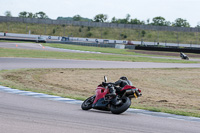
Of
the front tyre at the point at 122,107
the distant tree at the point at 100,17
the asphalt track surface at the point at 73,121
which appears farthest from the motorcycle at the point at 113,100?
the distant tree at the point at 100,17

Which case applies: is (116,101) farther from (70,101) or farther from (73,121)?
(70,101)

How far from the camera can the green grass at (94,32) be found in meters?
91.4

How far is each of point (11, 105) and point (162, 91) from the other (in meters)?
8.83

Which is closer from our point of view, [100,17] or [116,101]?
[116,101]

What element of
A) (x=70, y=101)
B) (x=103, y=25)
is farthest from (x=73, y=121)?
(x=103, y=25)

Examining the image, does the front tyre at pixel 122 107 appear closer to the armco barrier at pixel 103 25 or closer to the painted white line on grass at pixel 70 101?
the painted white line on grass at pixel 70 101

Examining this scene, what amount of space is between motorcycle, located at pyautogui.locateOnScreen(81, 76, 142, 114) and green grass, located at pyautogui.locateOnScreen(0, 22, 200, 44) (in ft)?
265

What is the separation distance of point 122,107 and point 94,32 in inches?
3552

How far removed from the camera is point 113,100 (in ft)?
31.0

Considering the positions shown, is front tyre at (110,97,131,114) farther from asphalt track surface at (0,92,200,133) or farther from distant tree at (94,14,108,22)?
distant tree at (94,14,108,22)

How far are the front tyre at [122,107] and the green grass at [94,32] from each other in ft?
266

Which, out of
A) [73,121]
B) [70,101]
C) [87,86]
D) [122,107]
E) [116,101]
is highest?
[116,101]

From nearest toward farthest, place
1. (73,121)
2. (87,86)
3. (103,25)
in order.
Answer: (73,121) < (87,86) < (103,25)

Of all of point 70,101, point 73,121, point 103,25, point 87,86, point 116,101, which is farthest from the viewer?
point 103,25
